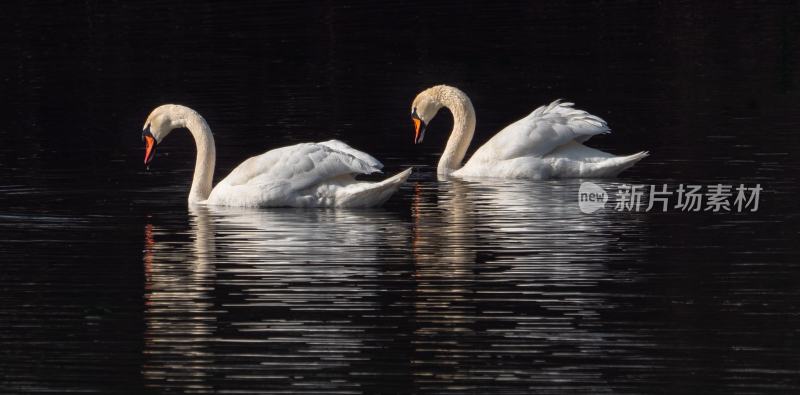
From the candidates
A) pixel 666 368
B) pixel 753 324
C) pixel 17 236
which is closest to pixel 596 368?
pixel 666 368

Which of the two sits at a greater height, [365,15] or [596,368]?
[365,15]

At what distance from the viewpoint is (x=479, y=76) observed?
2859 cm

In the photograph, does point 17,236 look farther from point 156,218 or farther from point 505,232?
point 505,232

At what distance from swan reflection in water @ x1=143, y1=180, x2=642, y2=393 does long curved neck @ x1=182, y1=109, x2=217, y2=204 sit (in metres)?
0.31

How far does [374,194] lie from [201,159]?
1955 mm

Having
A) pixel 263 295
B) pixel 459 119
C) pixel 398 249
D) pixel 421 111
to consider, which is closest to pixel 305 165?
pixel 398 249

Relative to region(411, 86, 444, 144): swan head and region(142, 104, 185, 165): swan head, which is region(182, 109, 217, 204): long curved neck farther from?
region(411, 86, 444, 144): swan head

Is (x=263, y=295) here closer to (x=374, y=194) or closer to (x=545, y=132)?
(x=374, y=194)

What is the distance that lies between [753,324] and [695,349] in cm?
77

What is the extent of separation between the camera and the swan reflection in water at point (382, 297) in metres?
10.6

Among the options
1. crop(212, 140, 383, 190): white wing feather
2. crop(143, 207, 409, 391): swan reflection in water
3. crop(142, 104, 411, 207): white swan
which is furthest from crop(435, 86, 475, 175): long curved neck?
crop(143, 207, 409, 391): swan reflection in water

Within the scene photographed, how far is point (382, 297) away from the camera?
12570 mm
